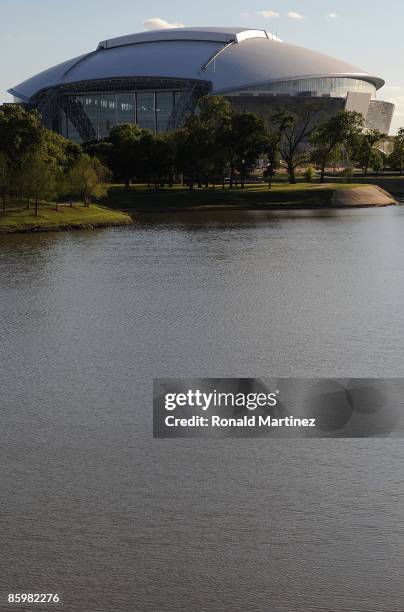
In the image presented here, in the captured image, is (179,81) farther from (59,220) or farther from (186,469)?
(186,469)

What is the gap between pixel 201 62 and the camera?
137 metres

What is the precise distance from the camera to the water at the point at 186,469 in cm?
1033

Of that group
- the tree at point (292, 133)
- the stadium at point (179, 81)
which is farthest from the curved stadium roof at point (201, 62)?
the tree at point (292, 133)

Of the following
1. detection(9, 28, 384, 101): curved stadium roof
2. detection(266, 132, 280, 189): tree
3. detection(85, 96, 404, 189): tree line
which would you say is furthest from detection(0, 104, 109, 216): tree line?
detection(9, 28, 384, 101): curved stadium roof

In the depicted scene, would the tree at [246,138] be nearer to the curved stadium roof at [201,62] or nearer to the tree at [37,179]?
the tree at [37,179]

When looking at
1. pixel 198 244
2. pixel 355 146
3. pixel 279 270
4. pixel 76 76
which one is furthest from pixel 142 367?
pixel 76 76

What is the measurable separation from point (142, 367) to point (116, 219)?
4600cm

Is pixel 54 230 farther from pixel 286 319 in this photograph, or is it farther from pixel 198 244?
pixel 286 319

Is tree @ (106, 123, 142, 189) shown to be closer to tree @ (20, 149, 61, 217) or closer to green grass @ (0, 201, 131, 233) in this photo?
green grass @ (0, 201, 131, 233)

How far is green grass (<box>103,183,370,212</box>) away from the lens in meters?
81.1

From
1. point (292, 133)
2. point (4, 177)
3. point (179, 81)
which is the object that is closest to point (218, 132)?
point (292, 133)

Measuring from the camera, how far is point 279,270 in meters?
36.7

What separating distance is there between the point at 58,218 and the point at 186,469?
49.7 metres

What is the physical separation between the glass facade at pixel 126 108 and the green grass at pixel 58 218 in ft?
248
